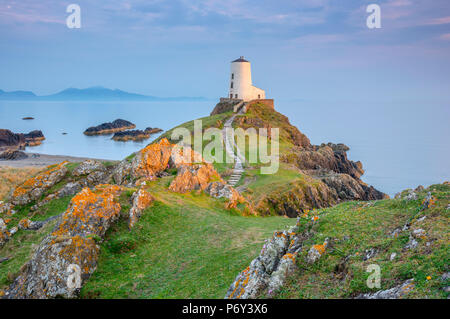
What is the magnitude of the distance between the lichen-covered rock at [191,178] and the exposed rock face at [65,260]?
919cm

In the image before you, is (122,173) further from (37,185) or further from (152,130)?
(152,130)

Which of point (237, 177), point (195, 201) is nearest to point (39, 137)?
point (237, 177)

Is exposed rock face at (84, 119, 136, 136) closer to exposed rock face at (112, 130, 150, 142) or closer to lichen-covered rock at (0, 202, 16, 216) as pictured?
exposed rock face at (112, 130, 150, 142)

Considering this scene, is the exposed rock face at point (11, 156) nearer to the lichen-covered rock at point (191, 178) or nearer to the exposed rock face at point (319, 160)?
the exposed rock face at point (319, 160)

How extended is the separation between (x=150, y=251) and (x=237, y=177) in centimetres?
2256

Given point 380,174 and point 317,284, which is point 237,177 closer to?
point 317,284

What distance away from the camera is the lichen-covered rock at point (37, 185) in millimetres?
23703

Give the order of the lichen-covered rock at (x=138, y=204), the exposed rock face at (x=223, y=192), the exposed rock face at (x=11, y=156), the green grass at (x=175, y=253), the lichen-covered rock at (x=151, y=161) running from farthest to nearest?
the exposed rock face at (x=11, y=156), the lichen-covered rock at (x=151, y=161), the exposed rock face at (x=223, y=192), the lichen-covered rock at (x=138, y=204), the green grass at (x=175, y=253)

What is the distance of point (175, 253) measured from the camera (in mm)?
15844

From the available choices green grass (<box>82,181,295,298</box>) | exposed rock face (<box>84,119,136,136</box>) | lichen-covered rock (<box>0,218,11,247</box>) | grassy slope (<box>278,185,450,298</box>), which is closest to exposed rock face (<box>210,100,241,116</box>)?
green grass (<box>82,181,295,298</box>)

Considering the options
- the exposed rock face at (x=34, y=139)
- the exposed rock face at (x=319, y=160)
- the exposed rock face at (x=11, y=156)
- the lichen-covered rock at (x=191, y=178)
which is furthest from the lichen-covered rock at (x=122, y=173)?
the exposed rock face at (x=34, y=139)

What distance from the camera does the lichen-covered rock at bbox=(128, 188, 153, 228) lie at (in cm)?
1774

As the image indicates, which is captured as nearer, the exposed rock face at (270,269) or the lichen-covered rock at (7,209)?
the exposed rock face at (270,269)

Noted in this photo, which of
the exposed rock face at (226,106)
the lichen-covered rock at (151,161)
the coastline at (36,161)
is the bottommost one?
the coastline at (36,161)
